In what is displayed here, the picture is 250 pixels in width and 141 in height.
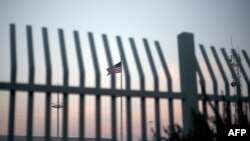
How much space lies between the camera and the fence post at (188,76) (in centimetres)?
489

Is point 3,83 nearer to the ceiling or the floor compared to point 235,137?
nearer to the ceiling

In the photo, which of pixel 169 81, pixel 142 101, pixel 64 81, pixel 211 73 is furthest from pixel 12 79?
pixel 211 73

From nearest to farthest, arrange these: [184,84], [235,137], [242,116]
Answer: [235,137] → [242,116] → [184,84]

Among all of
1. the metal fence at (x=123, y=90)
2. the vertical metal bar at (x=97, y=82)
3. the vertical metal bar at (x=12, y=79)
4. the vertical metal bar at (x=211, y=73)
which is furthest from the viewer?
the vertical metal bar at (x=211, y=73)

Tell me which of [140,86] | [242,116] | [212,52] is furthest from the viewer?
[212,52]

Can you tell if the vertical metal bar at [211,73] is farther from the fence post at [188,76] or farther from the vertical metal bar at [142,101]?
the vertical metal bar at [142,101]

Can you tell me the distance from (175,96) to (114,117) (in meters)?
1.04

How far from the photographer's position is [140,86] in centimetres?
467

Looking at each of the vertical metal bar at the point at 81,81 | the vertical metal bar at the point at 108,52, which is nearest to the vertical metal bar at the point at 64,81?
the vertical metal bar at the point at 81,81

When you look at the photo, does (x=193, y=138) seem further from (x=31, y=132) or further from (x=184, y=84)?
(x=31, y=132)

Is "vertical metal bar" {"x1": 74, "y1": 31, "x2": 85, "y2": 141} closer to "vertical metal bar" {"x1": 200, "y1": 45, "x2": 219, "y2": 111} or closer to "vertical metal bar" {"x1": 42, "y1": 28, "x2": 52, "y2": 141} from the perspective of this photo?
"vertical metal bar" {"x1": 42, "y1": 28, "x2": 52, "y2": 141}

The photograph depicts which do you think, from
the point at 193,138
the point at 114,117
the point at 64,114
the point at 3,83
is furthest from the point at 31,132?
the point at 193,138

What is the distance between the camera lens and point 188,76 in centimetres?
502

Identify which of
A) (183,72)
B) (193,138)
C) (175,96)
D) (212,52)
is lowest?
(193,138)
